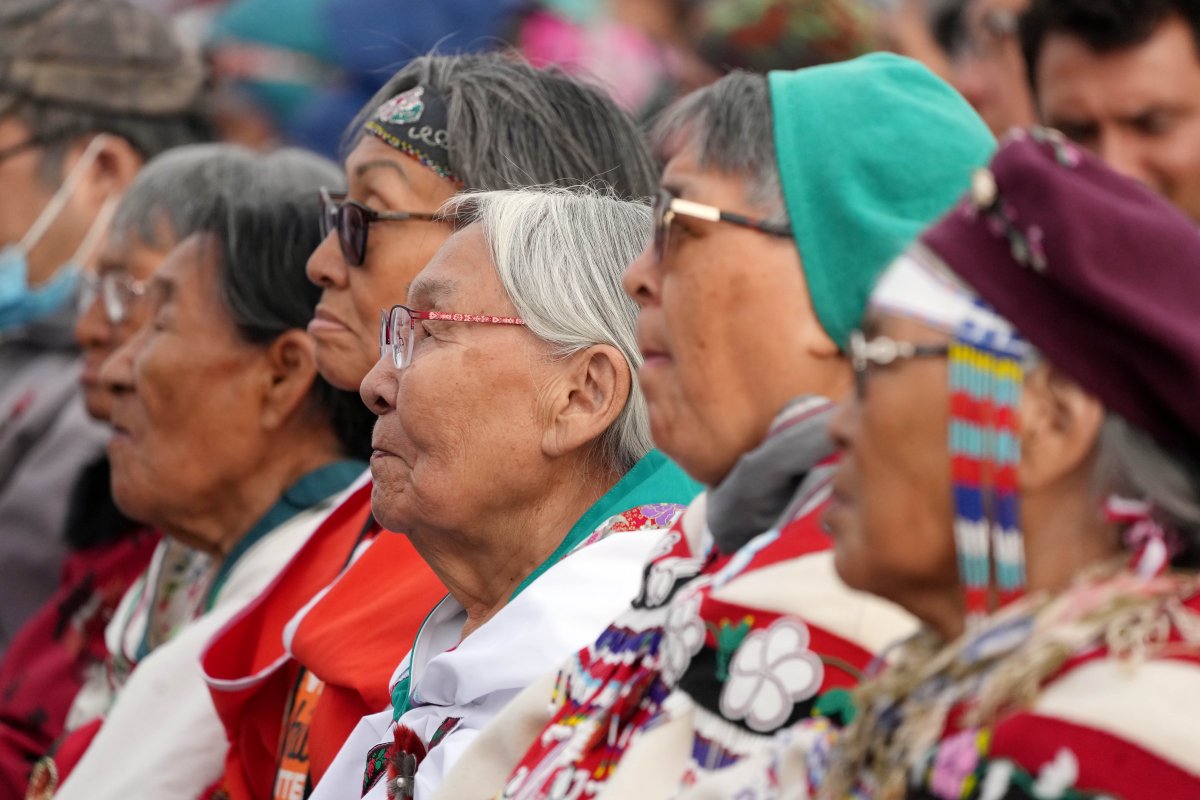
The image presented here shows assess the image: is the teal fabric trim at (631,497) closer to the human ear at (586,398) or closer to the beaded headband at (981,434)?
the human ear at (586,398)

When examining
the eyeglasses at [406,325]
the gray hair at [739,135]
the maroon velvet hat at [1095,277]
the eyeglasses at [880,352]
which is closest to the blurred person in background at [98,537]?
the eyeglasses at [406,325]

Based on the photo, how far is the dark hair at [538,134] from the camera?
348cm

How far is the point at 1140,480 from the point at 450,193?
2060 mm

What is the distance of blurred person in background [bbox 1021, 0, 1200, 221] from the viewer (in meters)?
3.17

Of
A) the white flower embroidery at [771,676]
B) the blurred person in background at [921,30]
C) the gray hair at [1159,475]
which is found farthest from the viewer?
the blurred person in background at [921,30]

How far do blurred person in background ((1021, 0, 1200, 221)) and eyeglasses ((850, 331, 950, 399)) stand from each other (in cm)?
155

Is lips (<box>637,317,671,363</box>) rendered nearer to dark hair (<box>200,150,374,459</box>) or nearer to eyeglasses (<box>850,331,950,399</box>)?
eyeglasses (<box>850,331,950,399</box>)

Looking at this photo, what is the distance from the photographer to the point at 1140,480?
1.69 metres

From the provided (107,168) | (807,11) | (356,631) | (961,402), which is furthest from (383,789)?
(107,168)

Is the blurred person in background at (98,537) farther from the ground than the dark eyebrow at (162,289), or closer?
closer

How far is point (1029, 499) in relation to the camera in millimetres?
1753

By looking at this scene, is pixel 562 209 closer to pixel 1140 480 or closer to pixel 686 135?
pixel 686 135

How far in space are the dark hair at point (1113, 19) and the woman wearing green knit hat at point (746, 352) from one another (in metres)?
1.02

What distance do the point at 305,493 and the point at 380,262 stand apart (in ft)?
2.63
